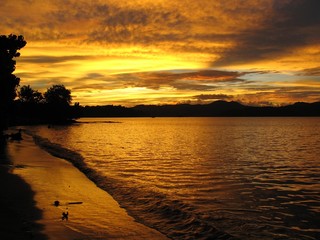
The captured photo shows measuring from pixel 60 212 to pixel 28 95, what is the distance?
587ft

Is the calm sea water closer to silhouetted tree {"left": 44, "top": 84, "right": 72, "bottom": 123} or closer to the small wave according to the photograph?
the small wave

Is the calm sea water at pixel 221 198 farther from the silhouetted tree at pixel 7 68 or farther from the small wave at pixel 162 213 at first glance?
the silhouetted tree at pixel 7 68

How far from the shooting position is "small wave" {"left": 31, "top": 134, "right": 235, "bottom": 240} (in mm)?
12094

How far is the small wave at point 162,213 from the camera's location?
12094mm

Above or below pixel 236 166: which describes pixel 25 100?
above

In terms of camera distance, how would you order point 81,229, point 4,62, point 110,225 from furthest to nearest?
point 4,62 < point 110,225 < point 81,229

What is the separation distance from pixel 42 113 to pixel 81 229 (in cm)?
17637

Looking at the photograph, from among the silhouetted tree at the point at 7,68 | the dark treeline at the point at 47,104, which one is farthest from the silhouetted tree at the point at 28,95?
the silhouetted tree at the point at 7,68

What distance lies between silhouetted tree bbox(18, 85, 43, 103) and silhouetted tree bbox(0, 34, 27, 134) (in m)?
143

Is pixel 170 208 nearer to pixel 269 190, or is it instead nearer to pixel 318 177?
pixel 269 190

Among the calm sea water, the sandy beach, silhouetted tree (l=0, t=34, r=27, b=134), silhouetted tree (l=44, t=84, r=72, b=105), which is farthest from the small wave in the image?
silhouetted tree (l=44, t=84, r=72, b=105)

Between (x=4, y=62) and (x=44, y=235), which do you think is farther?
Answer: (x=4, y=62)

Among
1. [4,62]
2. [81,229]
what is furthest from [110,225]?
[4,62]

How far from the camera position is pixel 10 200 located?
14.6 metres
